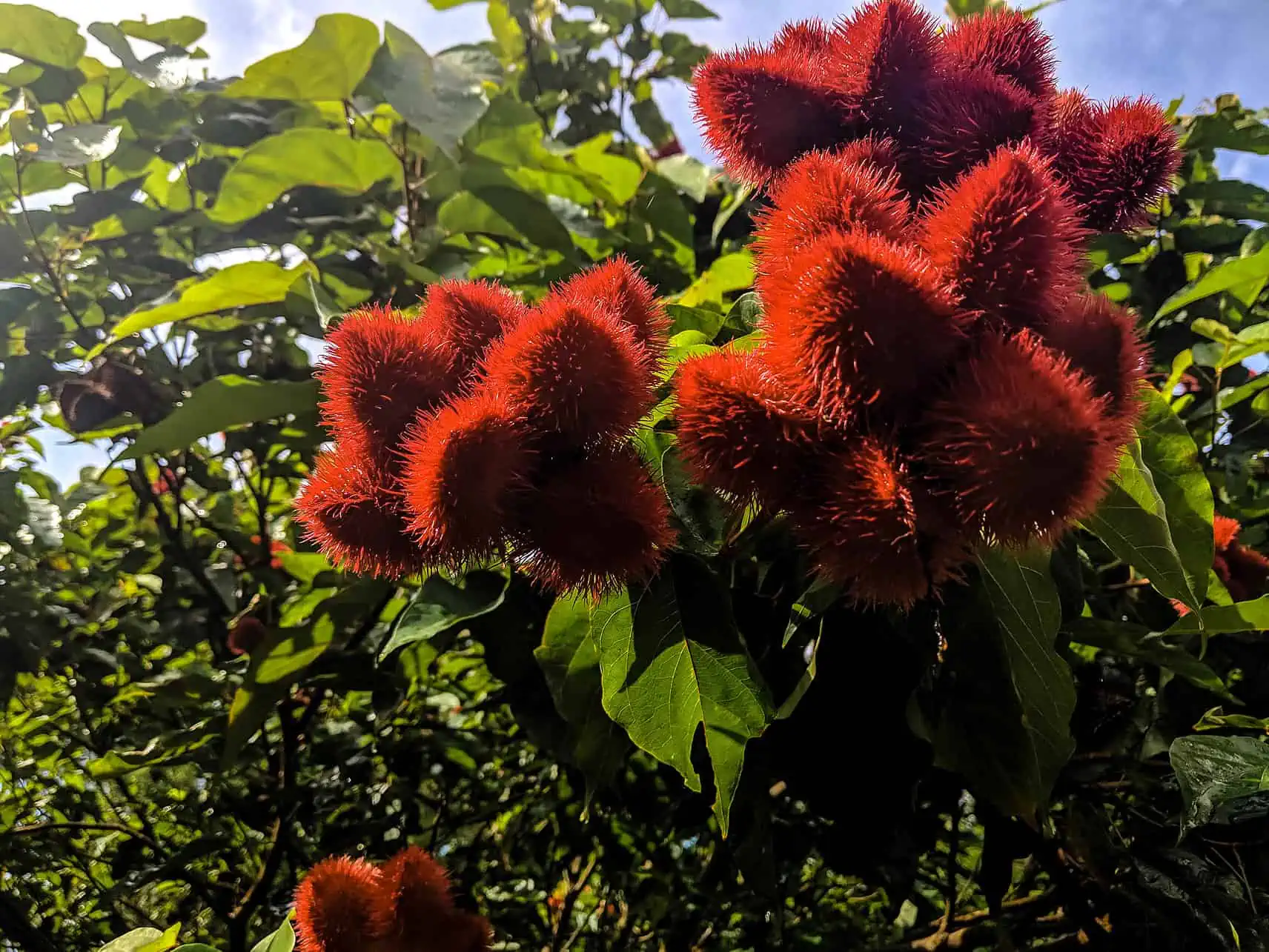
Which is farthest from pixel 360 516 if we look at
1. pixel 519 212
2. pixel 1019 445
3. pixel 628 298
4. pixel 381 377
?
pixel 519 212

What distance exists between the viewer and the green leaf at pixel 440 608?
1142mm

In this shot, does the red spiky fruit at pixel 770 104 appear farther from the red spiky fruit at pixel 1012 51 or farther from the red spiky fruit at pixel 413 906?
the red spiky fruit at pixel 413 906

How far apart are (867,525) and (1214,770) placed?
67 cm

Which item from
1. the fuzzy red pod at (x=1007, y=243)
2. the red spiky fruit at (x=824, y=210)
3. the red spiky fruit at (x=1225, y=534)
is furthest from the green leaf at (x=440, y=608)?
the red spiky fruit at (x=1225, y=534)

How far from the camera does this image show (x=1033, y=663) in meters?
0.94

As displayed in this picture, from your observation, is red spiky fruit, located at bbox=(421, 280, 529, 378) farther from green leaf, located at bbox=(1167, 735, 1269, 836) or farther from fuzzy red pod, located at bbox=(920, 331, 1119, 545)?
green leaf, located at bbox=(1167, 735, 1269, 836)

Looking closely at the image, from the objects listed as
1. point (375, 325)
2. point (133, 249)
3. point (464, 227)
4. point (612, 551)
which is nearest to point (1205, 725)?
point (612, 551)

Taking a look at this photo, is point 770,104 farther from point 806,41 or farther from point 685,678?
point 685,678

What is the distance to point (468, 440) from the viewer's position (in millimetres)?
699

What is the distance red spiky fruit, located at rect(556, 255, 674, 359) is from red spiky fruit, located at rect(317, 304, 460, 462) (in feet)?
0.53

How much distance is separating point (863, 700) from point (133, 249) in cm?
229

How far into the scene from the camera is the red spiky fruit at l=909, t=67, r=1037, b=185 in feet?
2.70

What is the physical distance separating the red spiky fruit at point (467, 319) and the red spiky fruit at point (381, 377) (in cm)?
4

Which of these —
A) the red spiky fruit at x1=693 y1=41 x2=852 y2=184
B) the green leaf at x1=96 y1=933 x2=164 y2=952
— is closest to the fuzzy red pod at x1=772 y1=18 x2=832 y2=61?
the red spiky fruit at x1=693 y1=41 x2=852 y2=184
